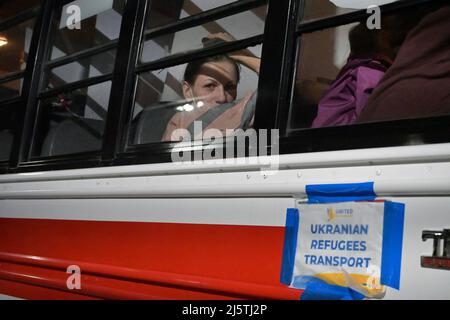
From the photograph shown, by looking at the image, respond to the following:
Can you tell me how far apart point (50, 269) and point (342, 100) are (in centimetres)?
132

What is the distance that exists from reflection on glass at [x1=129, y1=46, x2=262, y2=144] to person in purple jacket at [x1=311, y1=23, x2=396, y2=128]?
0.85 feet

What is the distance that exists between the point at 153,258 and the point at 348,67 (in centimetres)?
87

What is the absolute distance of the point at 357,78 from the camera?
1.54m

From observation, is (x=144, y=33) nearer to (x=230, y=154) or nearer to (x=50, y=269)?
(x=230, y=154)

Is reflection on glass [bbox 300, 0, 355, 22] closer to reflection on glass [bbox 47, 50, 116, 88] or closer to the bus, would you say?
the bus

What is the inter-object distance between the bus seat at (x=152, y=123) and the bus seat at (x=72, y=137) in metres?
0.29

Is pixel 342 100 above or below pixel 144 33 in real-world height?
below

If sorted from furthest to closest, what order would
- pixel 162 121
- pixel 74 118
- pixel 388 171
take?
pixel 74 118 < pixel 162 121 < pixel 388 171

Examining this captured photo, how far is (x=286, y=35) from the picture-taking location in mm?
1609

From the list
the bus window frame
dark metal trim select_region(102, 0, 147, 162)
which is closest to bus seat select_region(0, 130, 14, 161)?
the bus window frame

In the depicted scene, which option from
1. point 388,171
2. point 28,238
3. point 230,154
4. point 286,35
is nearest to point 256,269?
point 230,154

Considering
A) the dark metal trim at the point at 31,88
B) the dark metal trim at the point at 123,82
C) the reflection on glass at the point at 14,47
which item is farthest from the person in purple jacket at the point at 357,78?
the reflection on glass at the point at 14,47

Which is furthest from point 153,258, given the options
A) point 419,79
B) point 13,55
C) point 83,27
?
point 13,55
